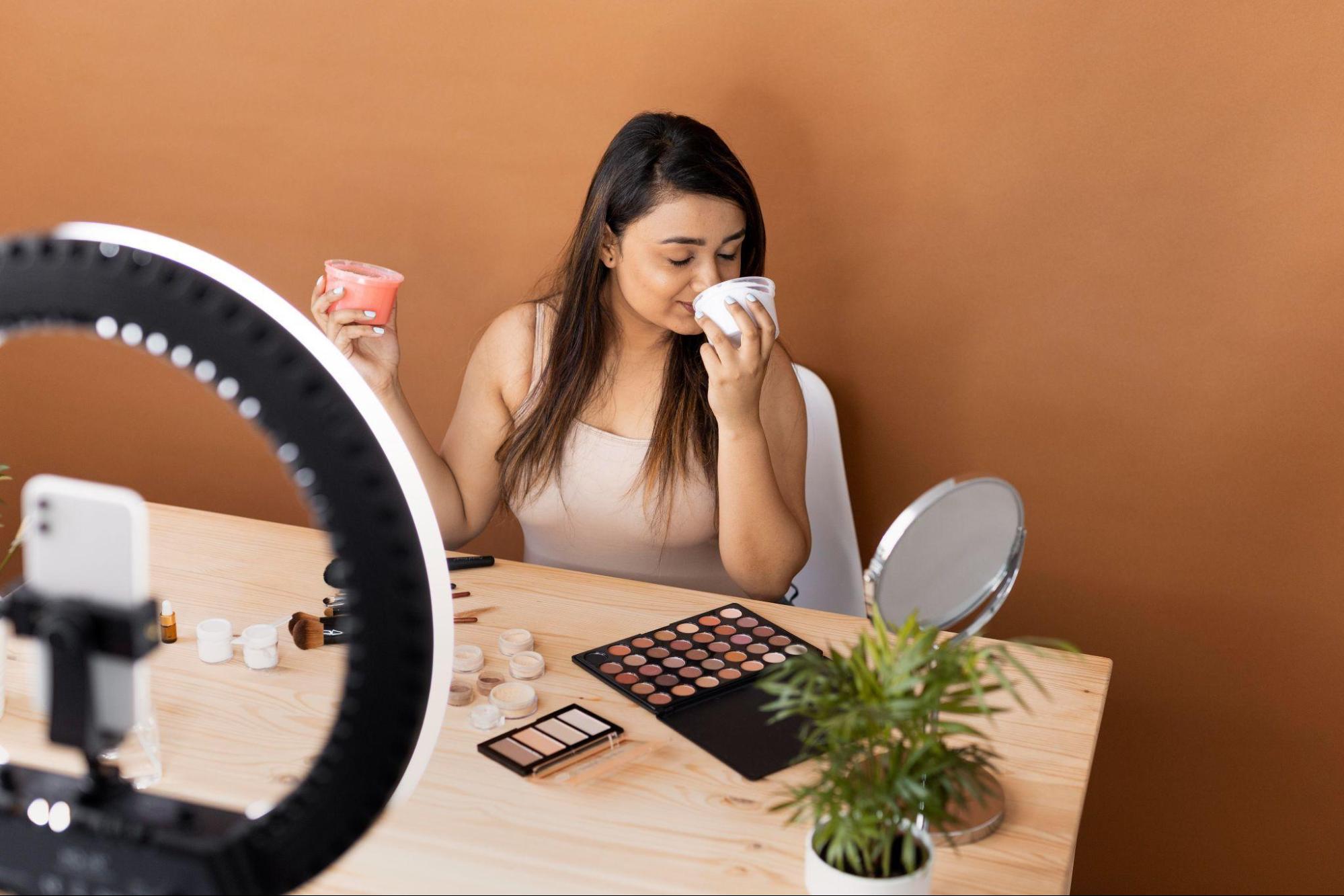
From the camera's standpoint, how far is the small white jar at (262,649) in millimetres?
1110

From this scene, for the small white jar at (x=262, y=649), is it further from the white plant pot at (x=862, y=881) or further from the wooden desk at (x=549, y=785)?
the white plant pot at (x=862, y=881)

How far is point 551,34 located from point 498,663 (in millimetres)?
1045

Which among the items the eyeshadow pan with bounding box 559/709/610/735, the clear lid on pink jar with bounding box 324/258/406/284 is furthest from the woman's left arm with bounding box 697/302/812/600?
the eyeshadow pan with bounding box 559/709/610/735

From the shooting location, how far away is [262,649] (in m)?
1.11

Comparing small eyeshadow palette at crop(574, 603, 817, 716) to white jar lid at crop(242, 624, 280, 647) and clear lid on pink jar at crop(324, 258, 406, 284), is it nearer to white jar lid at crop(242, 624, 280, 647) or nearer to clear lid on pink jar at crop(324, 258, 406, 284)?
white jar lid at crop(242, 624, 280, 647)

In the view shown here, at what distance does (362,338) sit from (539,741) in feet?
2.23

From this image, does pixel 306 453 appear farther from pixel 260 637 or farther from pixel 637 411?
pixel 637 411

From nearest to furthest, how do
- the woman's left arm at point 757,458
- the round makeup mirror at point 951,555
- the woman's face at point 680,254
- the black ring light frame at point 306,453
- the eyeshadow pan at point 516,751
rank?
the black ring light frame at point 306,453, the round makeup mirror at point 951,555, the eyeshadow pan at point 516,751, the woman's left arm at point 757,458, the woman's face at point 680,254

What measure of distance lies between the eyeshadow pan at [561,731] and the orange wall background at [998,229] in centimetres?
91

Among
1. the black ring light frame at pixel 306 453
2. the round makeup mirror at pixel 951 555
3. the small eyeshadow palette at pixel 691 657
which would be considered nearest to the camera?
the black ring light frame at pixel 306 453

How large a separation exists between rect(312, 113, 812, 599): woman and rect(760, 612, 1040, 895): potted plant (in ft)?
2.09

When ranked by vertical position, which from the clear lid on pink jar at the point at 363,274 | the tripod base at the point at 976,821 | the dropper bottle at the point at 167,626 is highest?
the clear lid on pink jar at the point at 363,274

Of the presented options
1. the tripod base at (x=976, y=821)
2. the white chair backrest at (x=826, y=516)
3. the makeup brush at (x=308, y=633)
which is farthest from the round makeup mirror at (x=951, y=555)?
the white chair backrest at (x=826, y=516)

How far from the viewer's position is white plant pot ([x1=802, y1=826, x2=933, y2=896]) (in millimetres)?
787
